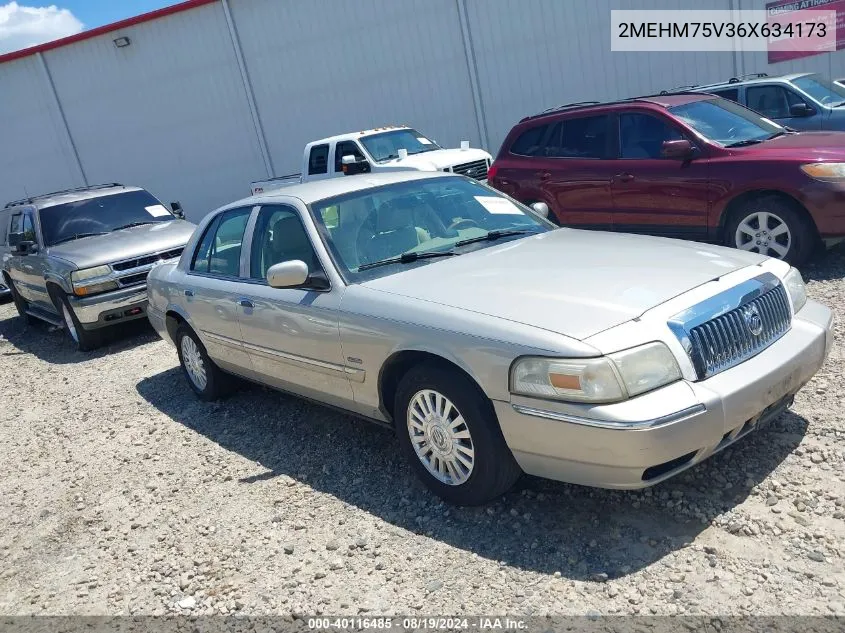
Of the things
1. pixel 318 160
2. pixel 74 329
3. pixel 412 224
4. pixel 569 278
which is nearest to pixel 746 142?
pixel 412 224

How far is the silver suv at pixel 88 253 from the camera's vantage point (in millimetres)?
8453

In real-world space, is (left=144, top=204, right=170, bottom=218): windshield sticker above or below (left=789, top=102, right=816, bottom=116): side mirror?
above

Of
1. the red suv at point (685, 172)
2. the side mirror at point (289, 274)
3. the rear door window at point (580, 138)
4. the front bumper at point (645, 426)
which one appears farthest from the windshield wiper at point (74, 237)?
the front bumper at point (645, 426)

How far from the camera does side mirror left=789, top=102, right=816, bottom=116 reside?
980cm

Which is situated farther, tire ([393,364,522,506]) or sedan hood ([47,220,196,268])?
sedan hood ([47,220,196,268])

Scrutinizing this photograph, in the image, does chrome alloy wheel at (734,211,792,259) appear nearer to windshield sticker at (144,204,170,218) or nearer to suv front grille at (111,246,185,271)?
suv front grille at (111,246,185,271)

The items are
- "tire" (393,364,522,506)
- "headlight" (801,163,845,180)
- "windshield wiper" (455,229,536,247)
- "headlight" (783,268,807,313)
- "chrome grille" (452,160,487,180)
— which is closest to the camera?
"tire" (393,364,522,506)

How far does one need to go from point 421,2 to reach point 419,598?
50.5 feet

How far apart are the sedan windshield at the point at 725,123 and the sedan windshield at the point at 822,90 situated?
294 centimetres

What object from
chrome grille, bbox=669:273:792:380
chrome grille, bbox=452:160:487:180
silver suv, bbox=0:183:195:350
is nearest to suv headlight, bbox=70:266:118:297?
silver suv, bbox=0:183:195:350

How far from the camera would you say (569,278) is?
144 inches

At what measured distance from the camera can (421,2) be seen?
53.6ft

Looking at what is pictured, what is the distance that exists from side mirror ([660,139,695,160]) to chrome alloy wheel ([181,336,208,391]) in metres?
4.57

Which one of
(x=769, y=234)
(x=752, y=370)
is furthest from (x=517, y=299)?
(x=769, y=234)
